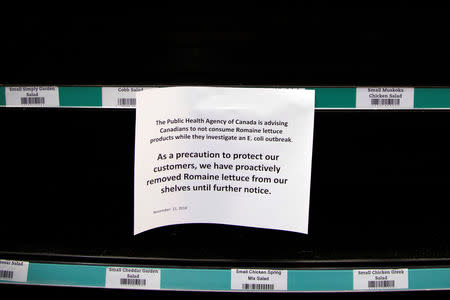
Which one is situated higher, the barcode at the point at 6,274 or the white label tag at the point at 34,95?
the white label tag at the point at 34,95

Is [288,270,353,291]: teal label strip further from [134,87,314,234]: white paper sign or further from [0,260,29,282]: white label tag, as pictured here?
[0,260,29,282]: white label tag

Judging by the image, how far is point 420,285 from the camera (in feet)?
2.00

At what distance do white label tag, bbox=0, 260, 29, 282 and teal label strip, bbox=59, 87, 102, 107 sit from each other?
29 cm

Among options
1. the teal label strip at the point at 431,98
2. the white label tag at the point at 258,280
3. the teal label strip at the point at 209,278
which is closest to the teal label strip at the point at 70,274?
the teal label strip at the point at 209,278

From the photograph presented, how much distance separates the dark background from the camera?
596 mm

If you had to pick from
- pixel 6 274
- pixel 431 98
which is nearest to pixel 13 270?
pixel 6 274

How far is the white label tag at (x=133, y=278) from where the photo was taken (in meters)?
0.62

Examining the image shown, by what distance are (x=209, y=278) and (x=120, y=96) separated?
0.34 m

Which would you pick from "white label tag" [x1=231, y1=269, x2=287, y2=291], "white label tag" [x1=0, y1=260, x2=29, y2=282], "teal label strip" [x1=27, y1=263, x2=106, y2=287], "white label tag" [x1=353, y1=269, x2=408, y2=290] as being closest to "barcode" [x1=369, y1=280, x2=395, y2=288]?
"white label tag" [x1=353, y1=269, x2=408, y2=290]

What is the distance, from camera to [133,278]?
622mm
